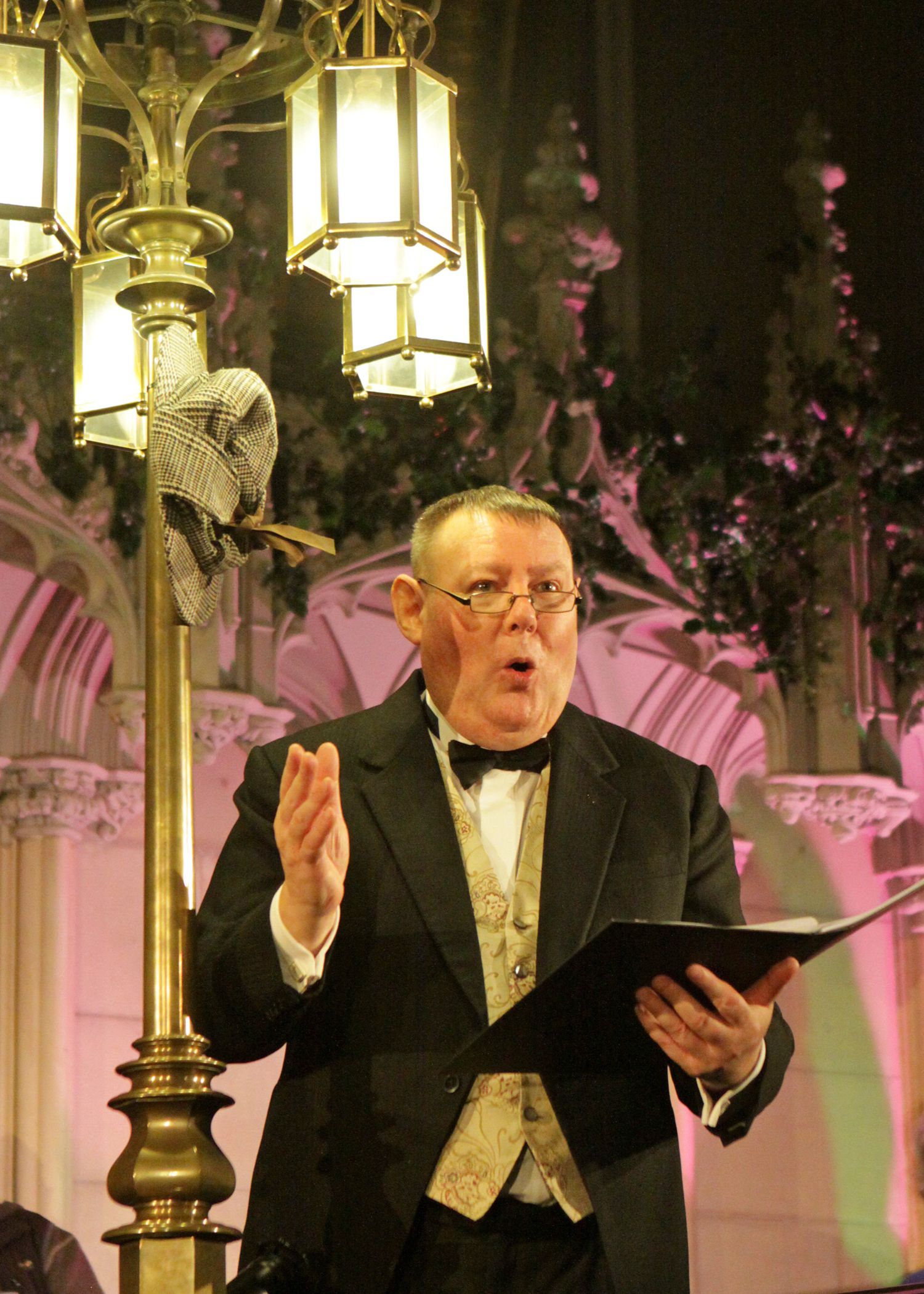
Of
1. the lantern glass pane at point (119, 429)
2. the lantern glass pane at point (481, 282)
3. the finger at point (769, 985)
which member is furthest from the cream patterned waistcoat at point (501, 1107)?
the lantern glass pane at point (119, 429)

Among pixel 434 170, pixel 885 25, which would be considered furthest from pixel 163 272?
pixel 885 25

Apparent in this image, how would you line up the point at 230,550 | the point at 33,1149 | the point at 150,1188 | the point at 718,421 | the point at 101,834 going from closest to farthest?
1. the point at 150,1188
2. the point at 230,550
3. the point at 33,1149
4. the point at 101,834
5. the point at 718,421

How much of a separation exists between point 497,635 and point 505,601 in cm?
5

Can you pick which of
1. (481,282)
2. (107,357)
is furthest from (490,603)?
(107,357)

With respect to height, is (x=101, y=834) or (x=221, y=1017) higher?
(x=101, y=834)

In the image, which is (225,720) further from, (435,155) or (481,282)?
(435,155)

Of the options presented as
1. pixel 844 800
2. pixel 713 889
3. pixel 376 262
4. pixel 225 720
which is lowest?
pixel 713 889

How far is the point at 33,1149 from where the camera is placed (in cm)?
479

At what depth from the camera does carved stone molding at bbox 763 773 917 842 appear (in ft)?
20.2

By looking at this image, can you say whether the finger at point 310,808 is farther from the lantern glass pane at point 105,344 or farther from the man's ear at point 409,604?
the lantern glass pane at point 105,344

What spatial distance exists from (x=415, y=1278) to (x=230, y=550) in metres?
0.88

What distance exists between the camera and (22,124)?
7.78 ft

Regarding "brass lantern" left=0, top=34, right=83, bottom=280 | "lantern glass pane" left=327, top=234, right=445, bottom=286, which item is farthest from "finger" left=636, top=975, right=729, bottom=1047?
"brass lantern" left=0, top=34, right=83, bottom=280

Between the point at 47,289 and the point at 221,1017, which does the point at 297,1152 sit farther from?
the point at 47,289
